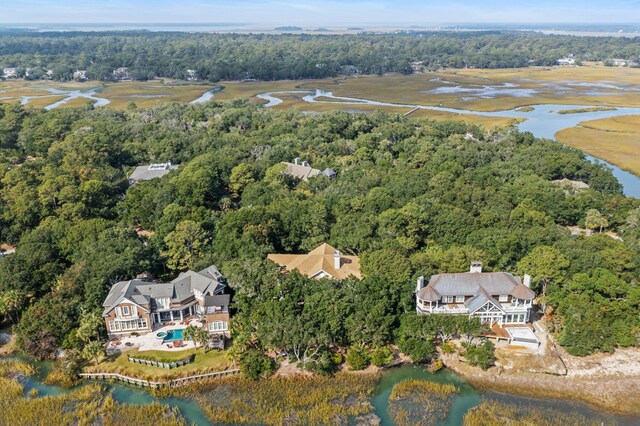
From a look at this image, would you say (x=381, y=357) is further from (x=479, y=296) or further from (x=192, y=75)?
(x=192, y=75)

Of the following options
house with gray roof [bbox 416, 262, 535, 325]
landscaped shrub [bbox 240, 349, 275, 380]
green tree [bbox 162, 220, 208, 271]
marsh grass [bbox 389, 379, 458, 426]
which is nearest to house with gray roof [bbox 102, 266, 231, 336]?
green tree [bbox 162, 220, 208, 271]

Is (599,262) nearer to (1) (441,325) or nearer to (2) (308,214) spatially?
(1) (441,325)

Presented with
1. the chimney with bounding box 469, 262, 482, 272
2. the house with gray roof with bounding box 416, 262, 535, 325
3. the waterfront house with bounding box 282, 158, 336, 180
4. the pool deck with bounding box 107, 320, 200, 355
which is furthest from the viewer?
the waterfront house with bounding box 282, 158, 336, 180

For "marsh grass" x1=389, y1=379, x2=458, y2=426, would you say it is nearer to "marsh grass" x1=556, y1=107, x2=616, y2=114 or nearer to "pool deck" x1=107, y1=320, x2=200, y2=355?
"pool deck" x1=107, y1=320, x2=200, y2=355

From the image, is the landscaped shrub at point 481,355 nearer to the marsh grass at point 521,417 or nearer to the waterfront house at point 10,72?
the marsh grass at point 521,417

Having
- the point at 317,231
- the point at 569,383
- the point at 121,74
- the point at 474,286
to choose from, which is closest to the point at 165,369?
the point at 317,231

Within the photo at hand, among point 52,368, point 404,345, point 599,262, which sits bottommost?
point 52,368

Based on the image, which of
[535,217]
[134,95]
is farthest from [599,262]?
[134,95]
